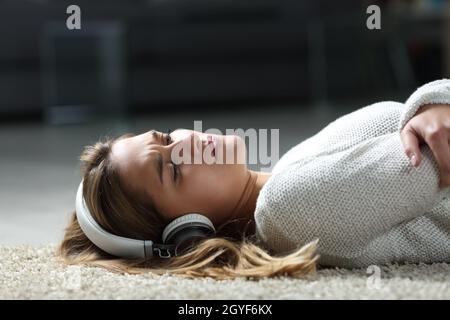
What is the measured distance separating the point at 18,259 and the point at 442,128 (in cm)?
65

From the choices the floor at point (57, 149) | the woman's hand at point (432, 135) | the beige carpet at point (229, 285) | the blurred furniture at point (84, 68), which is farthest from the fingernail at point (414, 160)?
the blurred furniture at point (84, 68)

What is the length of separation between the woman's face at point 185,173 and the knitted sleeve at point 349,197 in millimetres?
81

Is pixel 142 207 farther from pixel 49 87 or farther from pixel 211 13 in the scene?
pixel 211 13

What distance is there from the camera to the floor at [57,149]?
175 cm

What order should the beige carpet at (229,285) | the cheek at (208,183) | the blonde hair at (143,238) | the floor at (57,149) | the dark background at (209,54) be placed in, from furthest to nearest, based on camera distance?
the dark background at (209,54), the floor at (57,149), the cheek at (208,183), the blonde hair at (143,238), the beige carpet at (229,285)

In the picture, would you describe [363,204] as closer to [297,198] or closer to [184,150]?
[297,198]

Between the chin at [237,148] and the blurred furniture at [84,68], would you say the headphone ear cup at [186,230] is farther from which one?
the blurred furniture at [84,68]

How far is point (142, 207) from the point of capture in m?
1.22

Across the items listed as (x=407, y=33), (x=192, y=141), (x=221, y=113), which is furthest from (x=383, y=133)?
(x=407, y=33)

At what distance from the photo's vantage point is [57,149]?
10.3 feet

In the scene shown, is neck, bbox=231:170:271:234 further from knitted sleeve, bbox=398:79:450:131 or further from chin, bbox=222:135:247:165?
knitted sleeve, bbox=398:79:450:131

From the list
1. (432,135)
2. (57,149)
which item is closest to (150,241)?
(432,135)

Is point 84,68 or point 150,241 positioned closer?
point 150,241

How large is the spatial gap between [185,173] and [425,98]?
1.12 ft
